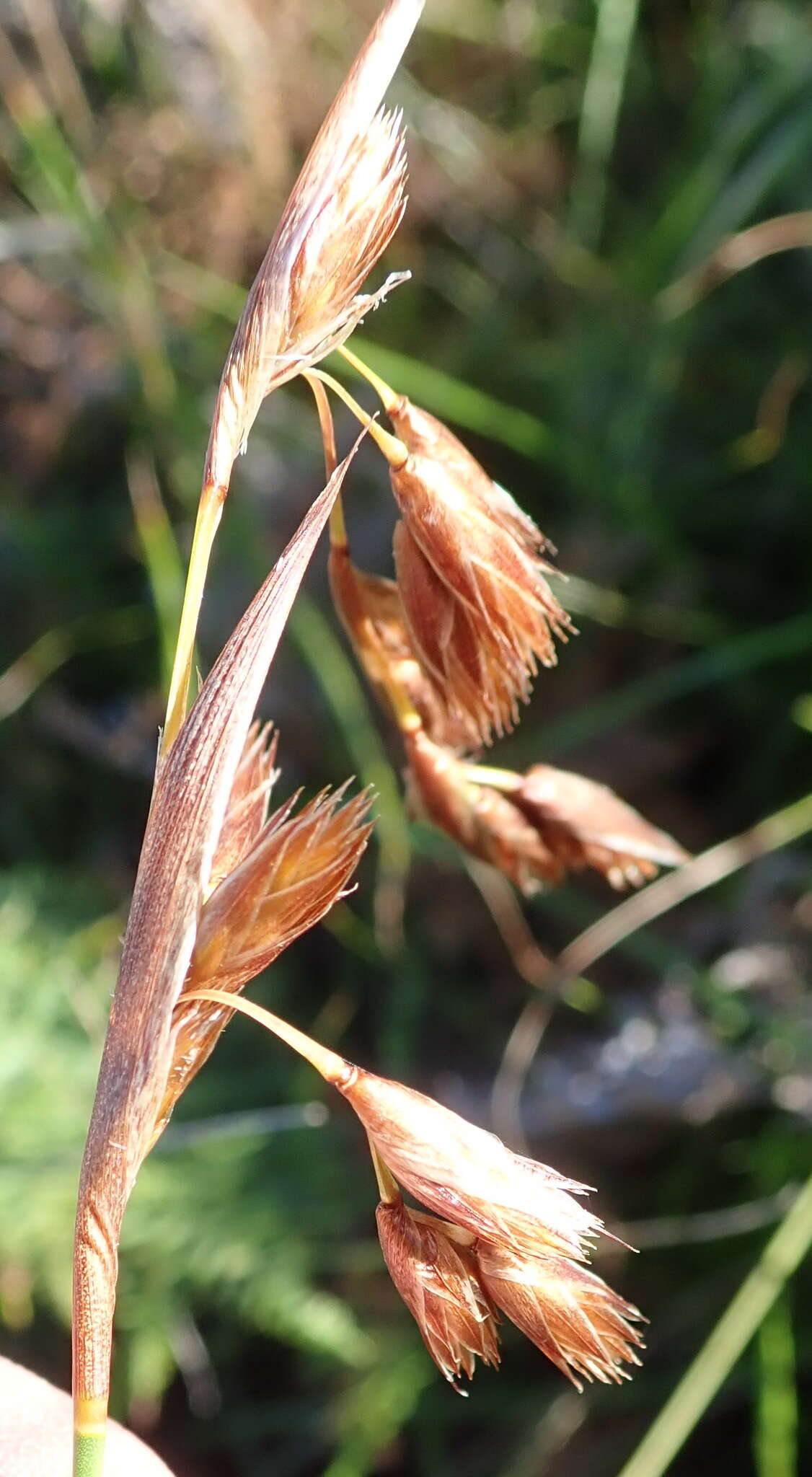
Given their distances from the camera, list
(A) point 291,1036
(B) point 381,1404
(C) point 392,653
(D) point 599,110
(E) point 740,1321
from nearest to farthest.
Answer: (A) point 291,1036
(C) point 392,653
(E) point 740,1321
(B) point 381,1404
(D) point 599,110

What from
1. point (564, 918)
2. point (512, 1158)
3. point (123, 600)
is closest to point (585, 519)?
point (564, 918)

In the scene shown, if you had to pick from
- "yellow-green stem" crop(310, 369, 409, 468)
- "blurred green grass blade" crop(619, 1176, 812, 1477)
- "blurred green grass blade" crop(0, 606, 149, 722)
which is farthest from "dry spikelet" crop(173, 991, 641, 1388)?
"blurred green grass blade" crop(0, 606, 149, 722)

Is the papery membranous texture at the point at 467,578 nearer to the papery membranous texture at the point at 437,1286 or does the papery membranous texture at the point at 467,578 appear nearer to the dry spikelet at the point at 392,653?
the dry spikelet at the point at 392,653

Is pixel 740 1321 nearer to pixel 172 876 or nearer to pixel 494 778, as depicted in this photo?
pixel 494 778

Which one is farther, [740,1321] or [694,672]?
[694,672]

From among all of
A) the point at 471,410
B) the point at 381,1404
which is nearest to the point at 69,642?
the point at 471,410

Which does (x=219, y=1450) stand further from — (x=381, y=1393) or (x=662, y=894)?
(x=662, y=894)

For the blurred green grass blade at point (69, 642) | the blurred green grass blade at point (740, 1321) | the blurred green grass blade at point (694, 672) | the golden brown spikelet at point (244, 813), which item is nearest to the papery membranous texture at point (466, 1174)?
the golden brown spikelet at point (244, 813)
